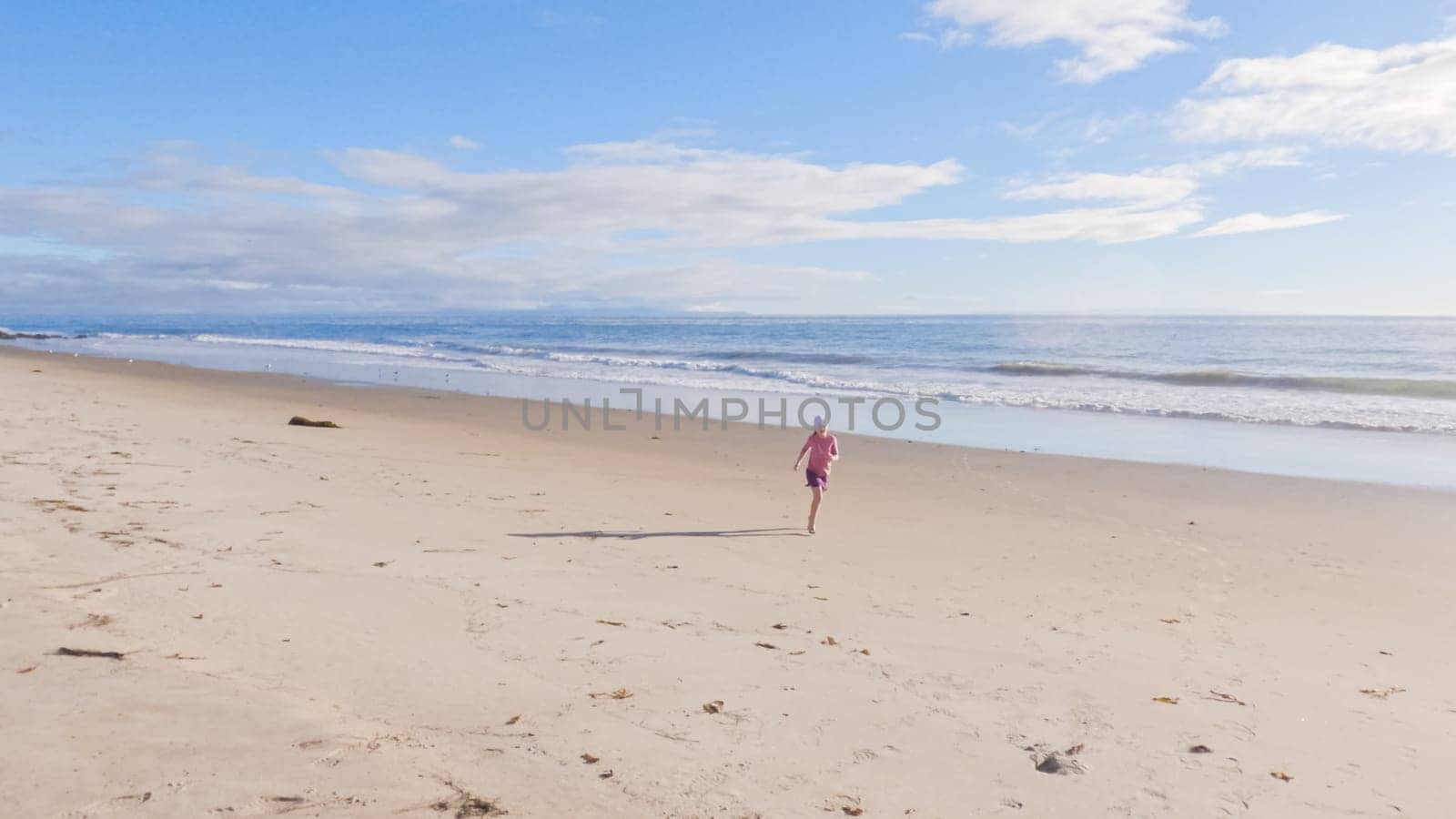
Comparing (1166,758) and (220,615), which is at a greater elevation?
(220,615)

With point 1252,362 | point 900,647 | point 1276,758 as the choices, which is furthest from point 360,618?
point 1252,362

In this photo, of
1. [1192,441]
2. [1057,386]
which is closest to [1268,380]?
[1057,386]

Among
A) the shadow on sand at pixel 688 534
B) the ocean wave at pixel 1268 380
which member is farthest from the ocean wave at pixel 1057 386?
the shadow on sand at pixel 688 534

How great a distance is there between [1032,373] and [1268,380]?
23.4 feet

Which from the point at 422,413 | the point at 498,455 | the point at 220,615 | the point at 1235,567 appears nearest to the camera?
the point at 220,615

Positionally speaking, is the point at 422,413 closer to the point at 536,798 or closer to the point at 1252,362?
the point at 536,798

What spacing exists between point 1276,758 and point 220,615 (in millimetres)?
5188

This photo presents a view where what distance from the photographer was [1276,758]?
12.1ft

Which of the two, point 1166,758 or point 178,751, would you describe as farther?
point 1166,758

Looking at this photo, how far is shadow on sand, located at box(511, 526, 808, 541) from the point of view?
7191 millimetres

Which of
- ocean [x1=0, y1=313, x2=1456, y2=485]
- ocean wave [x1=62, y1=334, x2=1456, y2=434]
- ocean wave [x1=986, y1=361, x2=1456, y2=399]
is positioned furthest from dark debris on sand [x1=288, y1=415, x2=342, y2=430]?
ocean wave [x1=986, y1=361, x2=1456, y2=399]

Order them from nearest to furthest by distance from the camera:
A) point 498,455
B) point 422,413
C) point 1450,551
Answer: point 1450,551 → point 498,455 → point 422,413

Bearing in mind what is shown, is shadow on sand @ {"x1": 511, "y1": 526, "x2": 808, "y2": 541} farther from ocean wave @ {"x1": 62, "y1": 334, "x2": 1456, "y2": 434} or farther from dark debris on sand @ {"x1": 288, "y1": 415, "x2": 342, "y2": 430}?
ocean wave @ {"x1": 62, "y1": 334, "x2": 1456, "y2": 434}

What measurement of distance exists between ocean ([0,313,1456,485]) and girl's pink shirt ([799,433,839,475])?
6.95m
